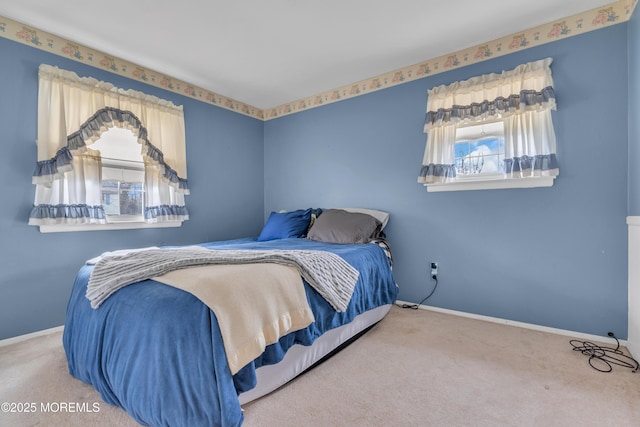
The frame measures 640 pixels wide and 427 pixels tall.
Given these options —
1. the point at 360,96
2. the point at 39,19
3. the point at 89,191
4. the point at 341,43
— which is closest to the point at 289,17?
the point at 341,43

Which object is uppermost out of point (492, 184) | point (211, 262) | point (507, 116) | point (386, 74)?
point (386, 74)

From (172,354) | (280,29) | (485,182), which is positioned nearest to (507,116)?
(485,182)

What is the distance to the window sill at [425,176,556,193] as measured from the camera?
2.33 metres

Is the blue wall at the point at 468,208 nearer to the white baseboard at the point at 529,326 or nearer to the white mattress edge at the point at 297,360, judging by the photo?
the white baseboard at the point at 529,326

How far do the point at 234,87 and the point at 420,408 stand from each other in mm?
3407

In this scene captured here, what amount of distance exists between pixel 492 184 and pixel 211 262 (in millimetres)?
2318

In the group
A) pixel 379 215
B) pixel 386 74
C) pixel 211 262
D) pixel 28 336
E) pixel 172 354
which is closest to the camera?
pixel 172 354

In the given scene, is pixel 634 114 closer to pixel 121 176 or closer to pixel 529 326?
pixel 529 326

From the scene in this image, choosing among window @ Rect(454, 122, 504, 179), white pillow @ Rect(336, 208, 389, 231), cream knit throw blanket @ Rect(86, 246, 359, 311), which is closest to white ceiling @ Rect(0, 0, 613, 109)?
window @ Rect(454, 122, 504, 179)

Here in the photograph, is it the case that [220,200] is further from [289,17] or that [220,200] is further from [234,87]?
[289,17]

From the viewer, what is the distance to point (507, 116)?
2.42 metres

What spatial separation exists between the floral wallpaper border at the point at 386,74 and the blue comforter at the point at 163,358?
2223 mm

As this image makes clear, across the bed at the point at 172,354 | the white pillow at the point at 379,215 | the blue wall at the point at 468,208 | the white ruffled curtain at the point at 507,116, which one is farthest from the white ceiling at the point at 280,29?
the bed at the point at 172,354

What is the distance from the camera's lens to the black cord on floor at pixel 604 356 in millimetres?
1773
